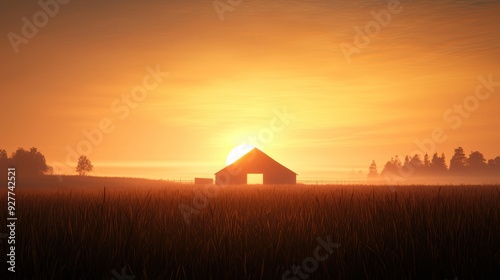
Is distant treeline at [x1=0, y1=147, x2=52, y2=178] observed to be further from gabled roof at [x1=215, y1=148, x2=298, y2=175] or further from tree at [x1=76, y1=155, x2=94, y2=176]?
gabled roof at [x1=215, y1=148, x2=298, y2=175]

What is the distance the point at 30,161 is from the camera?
104875 millimetres

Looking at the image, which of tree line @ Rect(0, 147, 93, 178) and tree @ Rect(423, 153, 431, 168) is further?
tree @ Rect(423, 153, 431, 168)

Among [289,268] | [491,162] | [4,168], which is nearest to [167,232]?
[289,268]

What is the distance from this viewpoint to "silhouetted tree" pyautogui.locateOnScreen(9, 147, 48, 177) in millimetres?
103062

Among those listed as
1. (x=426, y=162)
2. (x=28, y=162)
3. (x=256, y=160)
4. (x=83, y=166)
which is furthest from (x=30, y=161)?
(x=426, y=162)

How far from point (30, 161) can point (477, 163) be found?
11603cm

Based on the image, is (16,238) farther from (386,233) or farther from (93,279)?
(386,233)

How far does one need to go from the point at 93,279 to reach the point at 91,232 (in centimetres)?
146

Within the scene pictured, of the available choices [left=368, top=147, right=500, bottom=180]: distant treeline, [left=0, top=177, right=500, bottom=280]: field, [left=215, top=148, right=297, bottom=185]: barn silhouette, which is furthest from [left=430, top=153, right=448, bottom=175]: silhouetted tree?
[left=0, top=177, right=500, bottom=280]: field

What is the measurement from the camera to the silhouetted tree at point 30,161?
338ft

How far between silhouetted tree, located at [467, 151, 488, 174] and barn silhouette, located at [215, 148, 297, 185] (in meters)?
97.3

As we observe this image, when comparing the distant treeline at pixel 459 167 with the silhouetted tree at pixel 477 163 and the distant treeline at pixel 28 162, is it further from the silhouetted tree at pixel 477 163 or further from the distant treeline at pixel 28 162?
the distant treeline at pixel 28 162

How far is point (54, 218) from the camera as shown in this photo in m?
7.63

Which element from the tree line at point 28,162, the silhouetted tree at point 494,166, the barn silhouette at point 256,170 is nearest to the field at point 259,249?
the barn silhouette at point 256,170
